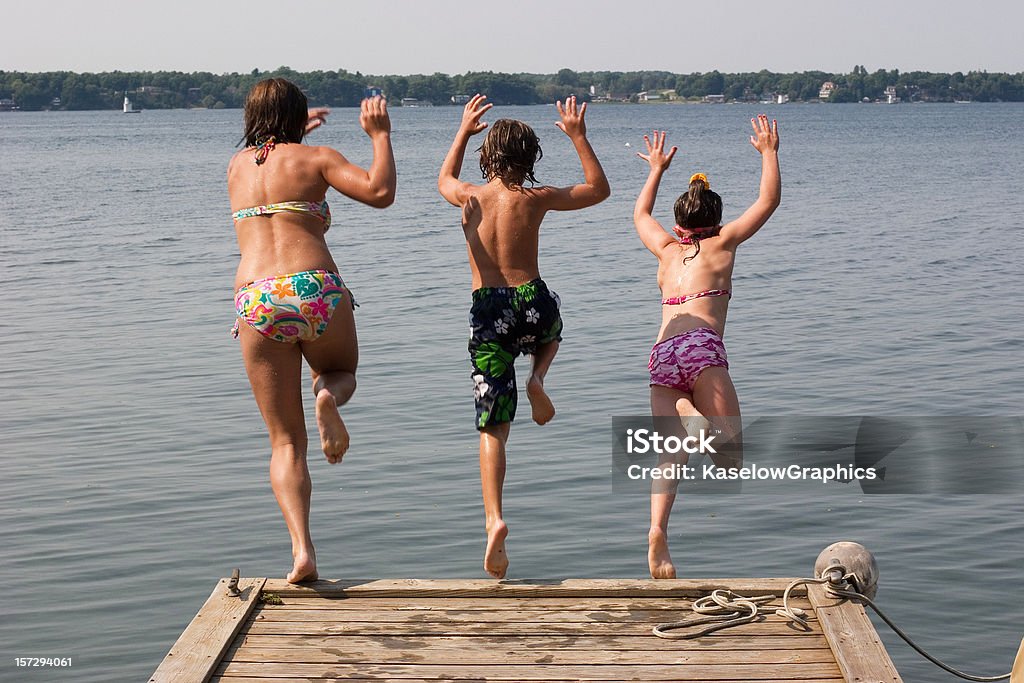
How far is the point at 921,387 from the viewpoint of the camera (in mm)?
12672

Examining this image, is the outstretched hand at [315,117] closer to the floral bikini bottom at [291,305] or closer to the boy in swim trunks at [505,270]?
the boy in swim trunks at [505,270]

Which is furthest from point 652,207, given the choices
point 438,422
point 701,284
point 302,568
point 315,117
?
point 438,422

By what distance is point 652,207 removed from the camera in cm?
600

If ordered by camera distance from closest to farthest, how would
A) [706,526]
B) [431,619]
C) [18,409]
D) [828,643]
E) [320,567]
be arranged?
[828,643] < [431,619] < [320,567] < [706,526] < [18,409]

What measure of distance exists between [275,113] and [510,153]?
102 cm

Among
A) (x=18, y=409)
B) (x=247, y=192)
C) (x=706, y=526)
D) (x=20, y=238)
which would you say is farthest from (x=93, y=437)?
(x=20, y=238)

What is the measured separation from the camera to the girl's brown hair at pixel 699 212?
19.5 ft

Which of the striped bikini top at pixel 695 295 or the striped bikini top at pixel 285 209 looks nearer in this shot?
the striped bikini top at pixel 285 209

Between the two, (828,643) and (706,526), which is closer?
(828,643)

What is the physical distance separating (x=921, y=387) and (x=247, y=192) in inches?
362

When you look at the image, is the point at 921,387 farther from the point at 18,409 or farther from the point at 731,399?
the point at 18,409

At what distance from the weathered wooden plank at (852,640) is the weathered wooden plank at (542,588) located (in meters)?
0.21

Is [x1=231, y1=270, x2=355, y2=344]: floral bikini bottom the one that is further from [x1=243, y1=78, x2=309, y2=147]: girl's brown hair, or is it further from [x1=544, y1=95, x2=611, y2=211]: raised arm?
[x1=544, y1=95, x2=611, y2=211]: raised arm

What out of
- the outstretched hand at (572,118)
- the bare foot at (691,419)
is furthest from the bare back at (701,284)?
the outstretched hand at (572,118)
